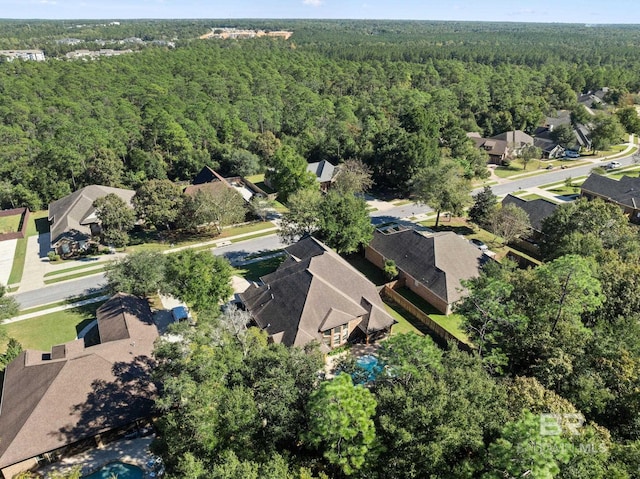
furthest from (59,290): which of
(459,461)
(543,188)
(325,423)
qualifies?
(543,188)

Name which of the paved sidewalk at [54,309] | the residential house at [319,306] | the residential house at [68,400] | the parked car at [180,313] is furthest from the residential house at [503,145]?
the residential house at [68,400]

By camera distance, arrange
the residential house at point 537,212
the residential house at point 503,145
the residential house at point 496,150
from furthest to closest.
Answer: the residential house at point 503,145, the residential house at point 496,150, the residential house at point 537,212

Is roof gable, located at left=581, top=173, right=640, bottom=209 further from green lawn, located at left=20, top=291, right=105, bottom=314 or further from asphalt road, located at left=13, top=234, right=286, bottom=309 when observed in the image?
green lawn, located at left=20, top=291, right=105, bottom=314

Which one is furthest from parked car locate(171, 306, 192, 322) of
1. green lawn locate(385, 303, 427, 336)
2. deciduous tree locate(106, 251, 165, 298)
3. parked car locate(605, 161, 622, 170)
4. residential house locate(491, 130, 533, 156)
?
parked car locate(605, 161, 622, 170)

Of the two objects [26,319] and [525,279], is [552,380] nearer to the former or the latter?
[525,279]

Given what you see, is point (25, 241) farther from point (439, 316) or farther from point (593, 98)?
point (593, 98)

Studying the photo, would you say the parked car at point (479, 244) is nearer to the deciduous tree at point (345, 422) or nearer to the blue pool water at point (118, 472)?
the deciduous tree at point (345, 422)
